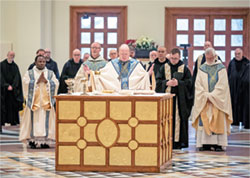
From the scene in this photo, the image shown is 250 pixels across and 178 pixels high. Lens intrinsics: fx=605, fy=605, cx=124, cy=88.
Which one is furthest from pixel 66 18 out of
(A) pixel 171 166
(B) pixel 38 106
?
(A) pixel 171 166

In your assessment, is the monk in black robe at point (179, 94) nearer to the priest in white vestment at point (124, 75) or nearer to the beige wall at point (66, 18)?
the priest in white vestment at point (124, 75)

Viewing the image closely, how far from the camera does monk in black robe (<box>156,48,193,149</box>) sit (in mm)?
11039

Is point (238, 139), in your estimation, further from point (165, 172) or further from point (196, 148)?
point (165, 172)

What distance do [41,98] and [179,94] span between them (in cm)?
253

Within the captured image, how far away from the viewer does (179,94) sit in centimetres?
1106

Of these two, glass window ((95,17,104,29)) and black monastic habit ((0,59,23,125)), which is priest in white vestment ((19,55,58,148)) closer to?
black monastic habit ((0,59,23,125))

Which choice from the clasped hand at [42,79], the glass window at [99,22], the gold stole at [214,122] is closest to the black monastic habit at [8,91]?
the clasped hand at [42,79]

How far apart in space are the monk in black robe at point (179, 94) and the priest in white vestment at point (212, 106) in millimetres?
187

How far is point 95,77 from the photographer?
9.21 meters

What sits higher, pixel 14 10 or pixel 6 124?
pixel 14 10

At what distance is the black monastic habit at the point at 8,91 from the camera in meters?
15.1

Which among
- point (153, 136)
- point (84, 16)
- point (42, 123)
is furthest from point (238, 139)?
point (84, 16)

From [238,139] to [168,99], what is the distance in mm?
4542

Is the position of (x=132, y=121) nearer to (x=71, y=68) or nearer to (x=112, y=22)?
(x=71, y=68)
